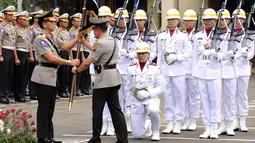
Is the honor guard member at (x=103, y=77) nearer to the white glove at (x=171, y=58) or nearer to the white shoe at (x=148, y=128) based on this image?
the white shoe at (x=148, y=128)

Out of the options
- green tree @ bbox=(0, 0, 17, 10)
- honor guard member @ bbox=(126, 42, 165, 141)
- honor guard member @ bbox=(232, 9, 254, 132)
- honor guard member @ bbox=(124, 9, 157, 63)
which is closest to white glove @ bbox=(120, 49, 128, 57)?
honor guard member @ bbox=(124, 9, 157, 63)

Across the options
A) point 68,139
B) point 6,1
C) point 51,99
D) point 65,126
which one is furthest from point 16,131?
point 6,1

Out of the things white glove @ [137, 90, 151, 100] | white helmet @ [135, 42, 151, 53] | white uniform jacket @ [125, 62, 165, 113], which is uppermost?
white helmet @ [135, 42, 151, 53]

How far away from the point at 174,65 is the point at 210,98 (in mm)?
960

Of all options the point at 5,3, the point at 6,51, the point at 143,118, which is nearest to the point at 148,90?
the point at 143,118

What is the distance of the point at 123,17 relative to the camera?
44.1 ft

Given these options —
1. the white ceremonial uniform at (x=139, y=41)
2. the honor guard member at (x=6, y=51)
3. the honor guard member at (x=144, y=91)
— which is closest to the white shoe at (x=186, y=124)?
the honor guard member at (x=144, y=91)

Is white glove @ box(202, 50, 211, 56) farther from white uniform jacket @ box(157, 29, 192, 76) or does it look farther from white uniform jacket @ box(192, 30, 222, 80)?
white uniform jacket @ box(157, 29, 192, 76)

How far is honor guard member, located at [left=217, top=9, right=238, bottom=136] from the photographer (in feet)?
42.3

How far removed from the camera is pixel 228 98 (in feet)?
43.6

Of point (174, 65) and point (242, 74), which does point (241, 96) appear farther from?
point (174, 65)

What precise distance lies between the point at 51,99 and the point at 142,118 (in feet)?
6.06

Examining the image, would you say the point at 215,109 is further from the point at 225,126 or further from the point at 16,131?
the point at 16,131

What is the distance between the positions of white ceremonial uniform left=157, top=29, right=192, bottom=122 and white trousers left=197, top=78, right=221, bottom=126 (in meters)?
0.56
